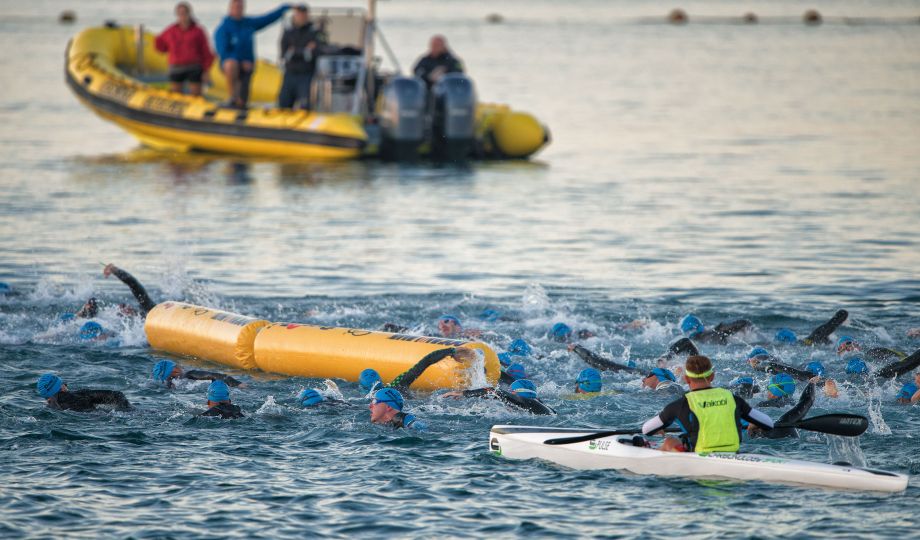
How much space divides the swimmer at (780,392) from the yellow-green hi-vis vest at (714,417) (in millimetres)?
2122

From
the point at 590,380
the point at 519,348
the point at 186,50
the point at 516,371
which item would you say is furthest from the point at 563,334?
the point at 186,50

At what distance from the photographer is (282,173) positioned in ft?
90.0

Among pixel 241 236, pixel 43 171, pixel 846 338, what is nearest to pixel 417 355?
pixel 846 338

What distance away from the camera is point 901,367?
1238 cm

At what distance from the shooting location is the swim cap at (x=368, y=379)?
12.3 metres

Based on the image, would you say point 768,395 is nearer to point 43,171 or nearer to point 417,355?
point 417,355

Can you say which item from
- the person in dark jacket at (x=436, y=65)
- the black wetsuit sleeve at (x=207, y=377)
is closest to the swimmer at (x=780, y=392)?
the black wetsuit sleeve at (x=207, y=377)

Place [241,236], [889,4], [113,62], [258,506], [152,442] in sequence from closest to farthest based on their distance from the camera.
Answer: [258,506] → [152,442] → [241,236] → [113,62] → [889,4]

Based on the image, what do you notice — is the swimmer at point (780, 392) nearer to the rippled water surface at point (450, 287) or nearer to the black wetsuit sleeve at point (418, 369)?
the rippled water surface at point (450, 287)

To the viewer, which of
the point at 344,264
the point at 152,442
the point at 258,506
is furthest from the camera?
the point at 344,264

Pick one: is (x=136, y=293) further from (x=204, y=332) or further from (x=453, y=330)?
(x=453, y=330)

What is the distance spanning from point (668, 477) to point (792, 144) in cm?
2609

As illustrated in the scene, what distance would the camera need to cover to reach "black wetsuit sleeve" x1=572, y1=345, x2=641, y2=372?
512 inches

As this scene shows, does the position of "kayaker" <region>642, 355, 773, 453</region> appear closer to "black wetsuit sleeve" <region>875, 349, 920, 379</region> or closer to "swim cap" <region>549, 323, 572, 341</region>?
"black wetsuit sleeve" <region>875, 349, 920, 379</region>
